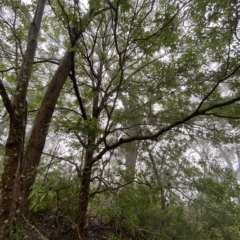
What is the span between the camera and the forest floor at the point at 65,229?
270 centimetres

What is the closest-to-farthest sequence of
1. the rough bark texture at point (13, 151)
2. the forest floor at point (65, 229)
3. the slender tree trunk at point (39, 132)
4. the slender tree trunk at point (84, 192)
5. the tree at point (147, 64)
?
the rough bark texture at point (13, 151)
the tree at point (147, 64)
the slender tree trunk at point (84, 192)
the slender tree trunk at point (39, 132)
the forest floor at point (65, 229)

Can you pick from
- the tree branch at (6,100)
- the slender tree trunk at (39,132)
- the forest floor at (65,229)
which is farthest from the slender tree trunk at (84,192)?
the tree branch at (6,100)

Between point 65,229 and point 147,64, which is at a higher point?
point 147,64

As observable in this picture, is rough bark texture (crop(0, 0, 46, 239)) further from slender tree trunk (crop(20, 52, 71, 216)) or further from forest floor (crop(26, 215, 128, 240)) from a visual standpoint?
forest floor (crop(26, 215, 128, 240))

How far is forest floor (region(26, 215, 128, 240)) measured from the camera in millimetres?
2701

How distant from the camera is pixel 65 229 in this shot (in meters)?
2.97

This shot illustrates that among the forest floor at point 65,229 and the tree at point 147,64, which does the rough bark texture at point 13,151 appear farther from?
the forest floor at point 65,229

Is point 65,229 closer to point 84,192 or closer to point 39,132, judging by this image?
point 84,192

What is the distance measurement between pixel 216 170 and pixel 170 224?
118cm

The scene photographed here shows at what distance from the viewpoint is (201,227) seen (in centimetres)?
320

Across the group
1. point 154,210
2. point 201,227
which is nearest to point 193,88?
point 154,210

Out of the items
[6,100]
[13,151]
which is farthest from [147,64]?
[13,151]

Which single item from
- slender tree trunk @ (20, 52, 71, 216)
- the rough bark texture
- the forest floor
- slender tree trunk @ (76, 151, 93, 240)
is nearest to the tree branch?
the rough bark texture

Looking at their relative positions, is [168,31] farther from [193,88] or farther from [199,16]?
[193,88]
